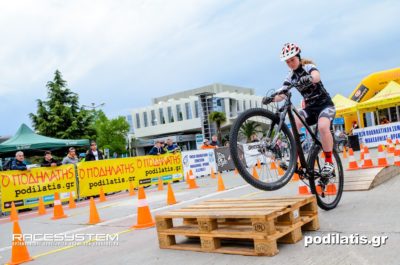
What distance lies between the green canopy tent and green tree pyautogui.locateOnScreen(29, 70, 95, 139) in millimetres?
25758

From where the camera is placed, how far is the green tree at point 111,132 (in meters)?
62.8

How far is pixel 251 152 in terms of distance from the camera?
5.17m

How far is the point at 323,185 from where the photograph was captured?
5.64 metres

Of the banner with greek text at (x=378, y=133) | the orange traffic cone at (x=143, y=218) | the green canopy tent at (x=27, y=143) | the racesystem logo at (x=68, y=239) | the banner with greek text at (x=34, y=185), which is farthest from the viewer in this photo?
the banner with greek text at (x=378, y=133)

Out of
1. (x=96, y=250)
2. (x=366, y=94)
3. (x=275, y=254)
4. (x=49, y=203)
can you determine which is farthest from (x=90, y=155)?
(x=366, y=94)

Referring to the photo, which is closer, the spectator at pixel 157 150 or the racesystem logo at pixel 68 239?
the racesystem logo at pixel 68 239

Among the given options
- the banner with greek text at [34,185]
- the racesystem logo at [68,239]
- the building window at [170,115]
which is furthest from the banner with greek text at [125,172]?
the building window at [170,115]

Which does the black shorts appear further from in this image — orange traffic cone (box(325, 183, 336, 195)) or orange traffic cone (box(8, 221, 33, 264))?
orange traffic cone (box(8, 221, 33, 264))

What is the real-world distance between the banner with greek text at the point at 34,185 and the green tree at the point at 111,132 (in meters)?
49.4

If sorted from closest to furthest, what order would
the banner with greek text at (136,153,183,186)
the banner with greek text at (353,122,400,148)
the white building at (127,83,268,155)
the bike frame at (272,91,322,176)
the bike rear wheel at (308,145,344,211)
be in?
the bike frame at (272,91,322,176) < the bike rear wheel at (308,145,344,211) < the banner with greek text at (136,153,183,186) < the banner with greek text at (353,122,400,148) < the white building at (127,83,268,155)

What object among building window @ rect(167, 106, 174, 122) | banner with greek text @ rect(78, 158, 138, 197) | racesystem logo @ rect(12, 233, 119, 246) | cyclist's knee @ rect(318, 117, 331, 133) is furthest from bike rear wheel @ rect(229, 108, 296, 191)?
building window @ rect(167, 106, 174, 122)

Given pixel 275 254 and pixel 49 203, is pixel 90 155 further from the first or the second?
pixel 275 254

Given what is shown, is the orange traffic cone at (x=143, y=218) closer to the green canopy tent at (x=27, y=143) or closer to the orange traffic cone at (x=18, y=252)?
the orange traffic cone at (x=18, y=252)

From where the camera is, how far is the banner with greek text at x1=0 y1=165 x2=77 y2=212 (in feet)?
40.9
